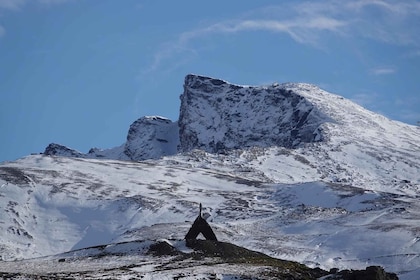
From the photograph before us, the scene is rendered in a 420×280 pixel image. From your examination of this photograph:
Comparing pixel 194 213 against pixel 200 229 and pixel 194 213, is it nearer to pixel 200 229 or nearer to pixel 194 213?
pixel 194 213

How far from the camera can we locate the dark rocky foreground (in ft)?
139

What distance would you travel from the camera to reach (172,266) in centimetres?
4616

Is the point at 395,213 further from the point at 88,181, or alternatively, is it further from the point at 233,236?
the point at 88,181

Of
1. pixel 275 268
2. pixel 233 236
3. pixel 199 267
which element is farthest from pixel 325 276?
pixel 233 236

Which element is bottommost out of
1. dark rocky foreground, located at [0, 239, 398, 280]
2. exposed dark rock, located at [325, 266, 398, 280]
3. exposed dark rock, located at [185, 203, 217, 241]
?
exposed dark rock, located at [325, 266, 398, 280]

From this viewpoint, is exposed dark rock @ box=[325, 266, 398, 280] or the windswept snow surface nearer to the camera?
exposed dark rock @ box=[325, 266, 398, 280]

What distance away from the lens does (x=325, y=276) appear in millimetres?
42375

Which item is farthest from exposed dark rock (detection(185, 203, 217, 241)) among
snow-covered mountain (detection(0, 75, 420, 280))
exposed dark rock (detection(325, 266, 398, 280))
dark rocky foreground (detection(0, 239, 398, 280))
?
snow-covered mountain (detection(0, 75, 420, 280))

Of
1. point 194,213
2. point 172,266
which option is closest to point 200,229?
point 172,266

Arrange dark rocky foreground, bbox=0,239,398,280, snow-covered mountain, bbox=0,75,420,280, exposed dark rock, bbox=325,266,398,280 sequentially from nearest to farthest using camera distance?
1. exposed dark rock, bbox=325,266,398,280
2. dark rocky foreground, bbox=0,239,398,280
3. snow-covered mountain, bbox=0,75,420,280

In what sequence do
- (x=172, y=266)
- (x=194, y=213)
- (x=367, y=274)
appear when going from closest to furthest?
(x=367, y=274), (x=172, y=266), (x=194, y=213)

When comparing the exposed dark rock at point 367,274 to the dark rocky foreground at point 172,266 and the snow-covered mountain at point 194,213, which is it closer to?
the dark rocky foreground at point 172,266

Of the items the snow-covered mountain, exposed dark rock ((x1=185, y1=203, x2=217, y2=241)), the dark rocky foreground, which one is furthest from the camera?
the snow-covered mountain

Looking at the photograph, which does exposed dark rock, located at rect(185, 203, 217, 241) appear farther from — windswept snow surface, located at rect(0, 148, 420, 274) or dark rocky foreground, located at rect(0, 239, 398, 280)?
windswept snow surface, located at rect(0, 148, 420, 274)
